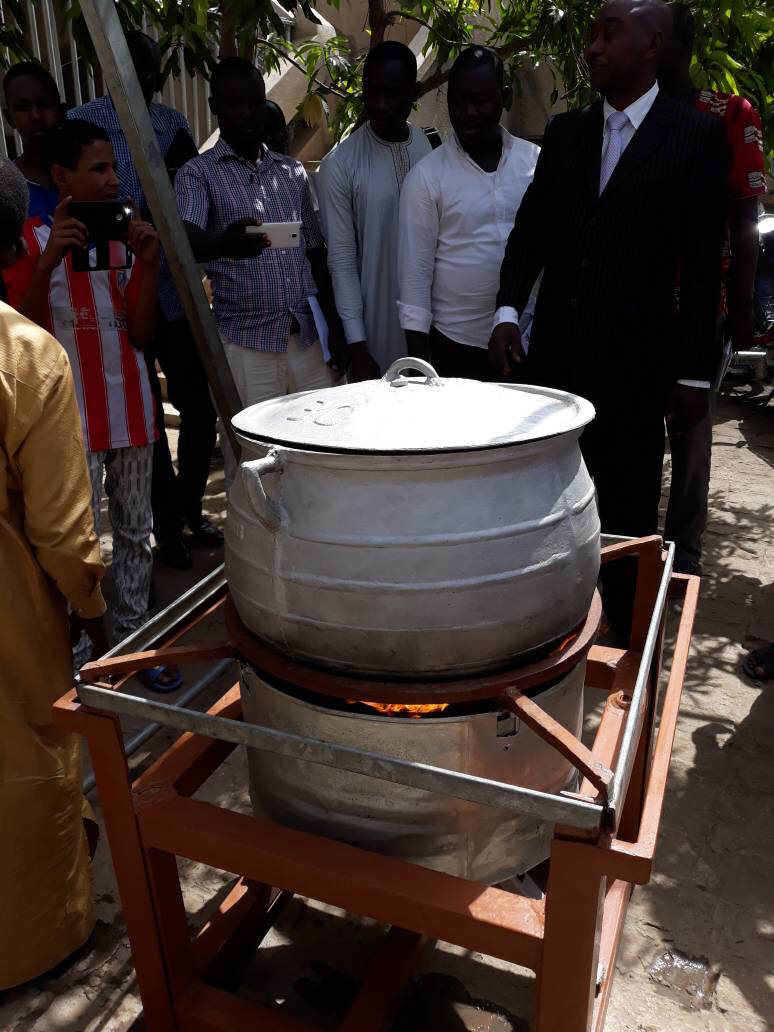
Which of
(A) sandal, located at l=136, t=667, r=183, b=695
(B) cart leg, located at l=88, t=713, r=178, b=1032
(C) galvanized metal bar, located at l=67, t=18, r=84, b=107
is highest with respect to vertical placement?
(C) galvanized metal bar, located at l=67, t=18, r=84, b=107

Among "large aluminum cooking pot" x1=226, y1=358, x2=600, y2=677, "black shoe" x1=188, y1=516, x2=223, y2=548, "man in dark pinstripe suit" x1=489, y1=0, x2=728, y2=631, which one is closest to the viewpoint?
"large aluminum cooking pot" x1=226, y1=358, x2=600, y2=677

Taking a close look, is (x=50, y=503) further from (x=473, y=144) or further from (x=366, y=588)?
(x=473, y=144)

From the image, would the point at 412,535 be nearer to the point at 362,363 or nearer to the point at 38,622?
the point at 38,622

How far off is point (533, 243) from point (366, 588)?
81.3 inches

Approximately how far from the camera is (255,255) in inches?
132

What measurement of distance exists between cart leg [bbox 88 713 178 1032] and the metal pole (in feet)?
3.82

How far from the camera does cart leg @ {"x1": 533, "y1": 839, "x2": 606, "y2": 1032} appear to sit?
140 centimetres

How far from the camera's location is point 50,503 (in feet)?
6.07

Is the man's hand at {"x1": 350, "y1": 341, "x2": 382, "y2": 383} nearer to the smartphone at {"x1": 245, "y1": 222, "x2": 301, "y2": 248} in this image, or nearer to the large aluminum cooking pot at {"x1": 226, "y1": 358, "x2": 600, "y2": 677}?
the smartphone at {"x1": 245, "y1": 222, "x2": 301, "y2": 248}

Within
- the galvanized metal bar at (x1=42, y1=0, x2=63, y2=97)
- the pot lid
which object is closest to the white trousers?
the pot lid

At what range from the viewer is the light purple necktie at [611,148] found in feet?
9.29

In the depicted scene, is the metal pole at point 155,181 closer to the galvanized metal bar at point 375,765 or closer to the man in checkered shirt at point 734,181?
the galvanized metal bar at point 375,765

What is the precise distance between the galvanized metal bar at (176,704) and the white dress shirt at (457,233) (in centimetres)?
158

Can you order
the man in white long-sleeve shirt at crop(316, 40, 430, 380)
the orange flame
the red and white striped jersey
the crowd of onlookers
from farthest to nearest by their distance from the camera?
the man in white long-sleeve shirt at crop(316, 40, 430, 380), the red and white striped jersey, the crowd of onlookers, the orange flame
